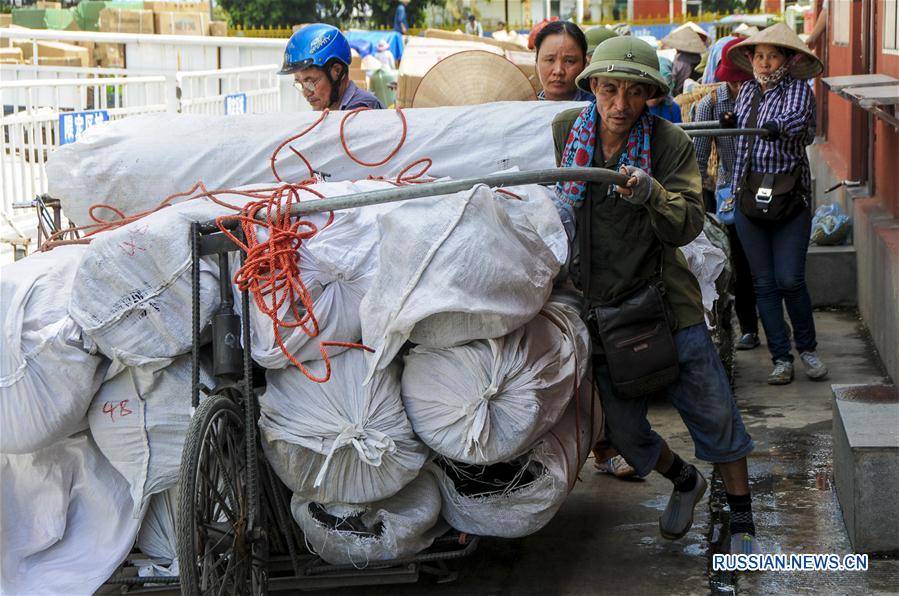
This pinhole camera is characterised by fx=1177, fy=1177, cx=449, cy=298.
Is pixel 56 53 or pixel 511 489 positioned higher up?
pixel 56 53

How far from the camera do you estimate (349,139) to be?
A: 4.98 m

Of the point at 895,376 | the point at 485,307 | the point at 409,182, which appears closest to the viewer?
the point at 485,307

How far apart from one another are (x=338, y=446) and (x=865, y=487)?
6.42 feet

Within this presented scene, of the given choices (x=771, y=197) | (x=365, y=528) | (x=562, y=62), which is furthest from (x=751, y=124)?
(x=365, y=528)

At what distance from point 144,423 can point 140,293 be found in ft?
1.40

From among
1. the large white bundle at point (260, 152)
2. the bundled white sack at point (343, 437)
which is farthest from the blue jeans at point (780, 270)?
the bundled white sack at point (343, 437)

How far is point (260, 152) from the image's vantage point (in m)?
4.98

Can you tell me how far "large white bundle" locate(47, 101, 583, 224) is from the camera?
4.89m

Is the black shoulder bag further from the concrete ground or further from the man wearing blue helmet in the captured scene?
the man wearing blue helmet

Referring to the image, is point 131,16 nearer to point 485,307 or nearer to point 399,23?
point 399,23

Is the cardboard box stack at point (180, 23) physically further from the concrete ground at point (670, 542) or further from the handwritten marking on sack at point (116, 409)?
the handwritten marking on sack at point (116, 409)

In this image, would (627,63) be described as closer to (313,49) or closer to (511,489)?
(511,489)

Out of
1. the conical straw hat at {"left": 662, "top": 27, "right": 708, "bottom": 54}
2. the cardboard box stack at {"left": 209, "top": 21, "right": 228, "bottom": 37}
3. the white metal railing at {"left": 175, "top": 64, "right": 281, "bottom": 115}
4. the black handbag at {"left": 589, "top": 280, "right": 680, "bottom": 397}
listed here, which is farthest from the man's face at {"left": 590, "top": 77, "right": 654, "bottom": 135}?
the cardboard box stack at {"left": 209, "top": 21, "right": 228, "bottom": 37}

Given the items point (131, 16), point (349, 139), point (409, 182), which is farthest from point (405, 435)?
point (131, 16)
